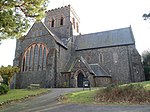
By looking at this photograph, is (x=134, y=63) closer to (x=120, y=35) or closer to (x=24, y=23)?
(x=120, y=35)

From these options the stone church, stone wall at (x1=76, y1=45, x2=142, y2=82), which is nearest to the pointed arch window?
the stone church

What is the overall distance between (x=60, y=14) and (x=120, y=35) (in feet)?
53.1

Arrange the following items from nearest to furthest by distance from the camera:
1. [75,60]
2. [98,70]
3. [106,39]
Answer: [98,70]
[75,60]
[106,39]

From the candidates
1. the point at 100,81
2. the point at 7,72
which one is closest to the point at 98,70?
the point at 100,81

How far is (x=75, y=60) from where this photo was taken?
1223 inches

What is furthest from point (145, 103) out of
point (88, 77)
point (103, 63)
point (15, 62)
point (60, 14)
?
point (60, 14)

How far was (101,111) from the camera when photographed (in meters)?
8.69

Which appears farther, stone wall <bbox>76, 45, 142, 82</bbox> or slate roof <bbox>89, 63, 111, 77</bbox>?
stone wall <bbox>76, 45, 142, 82</bbox>

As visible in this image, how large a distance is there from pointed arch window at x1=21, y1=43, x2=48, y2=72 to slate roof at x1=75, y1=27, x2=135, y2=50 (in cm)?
828

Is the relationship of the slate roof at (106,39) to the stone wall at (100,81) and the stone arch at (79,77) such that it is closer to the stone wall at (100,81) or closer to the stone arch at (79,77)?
the stone wall at (100,81)

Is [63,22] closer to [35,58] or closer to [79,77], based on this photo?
[35,58]

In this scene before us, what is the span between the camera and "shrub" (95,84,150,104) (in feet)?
35.6

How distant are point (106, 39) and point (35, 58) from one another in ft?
49.1

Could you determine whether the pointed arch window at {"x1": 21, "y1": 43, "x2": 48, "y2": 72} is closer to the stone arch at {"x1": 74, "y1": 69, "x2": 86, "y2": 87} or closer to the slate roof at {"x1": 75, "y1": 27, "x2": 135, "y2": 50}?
the stone arch at {"x1": 74, "y1": 69, "x2": 86, "y2": 87}
